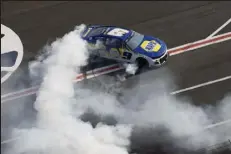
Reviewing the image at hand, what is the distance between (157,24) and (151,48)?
11.5ft

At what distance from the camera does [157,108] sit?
16188mm

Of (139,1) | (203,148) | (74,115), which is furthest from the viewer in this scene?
(139,1)

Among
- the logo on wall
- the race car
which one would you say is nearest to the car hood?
the race car

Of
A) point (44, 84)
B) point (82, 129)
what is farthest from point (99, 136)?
point (44, 84)

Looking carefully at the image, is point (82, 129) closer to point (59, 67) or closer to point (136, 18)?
point (59, 67)

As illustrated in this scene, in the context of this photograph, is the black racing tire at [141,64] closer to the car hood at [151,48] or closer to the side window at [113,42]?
the car hood at [151,48]

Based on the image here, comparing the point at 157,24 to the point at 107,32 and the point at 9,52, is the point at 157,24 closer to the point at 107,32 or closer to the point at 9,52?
the point at 107,32

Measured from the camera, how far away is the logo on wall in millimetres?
18438

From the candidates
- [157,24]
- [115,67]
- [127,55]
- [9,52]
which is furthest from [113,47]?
[9,52]

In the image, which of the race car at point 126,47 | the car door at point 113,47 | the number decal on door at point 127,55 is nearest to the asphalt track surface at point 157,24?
the race car at point 126,47

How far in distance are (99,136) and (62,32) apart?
296 inches

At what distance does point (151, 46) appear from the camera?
17406 millimetres

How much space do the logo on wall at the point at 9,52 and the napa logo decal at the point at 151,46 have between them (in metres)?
6.22

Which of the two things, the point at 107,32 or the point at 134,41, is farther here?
the point at 107,32
